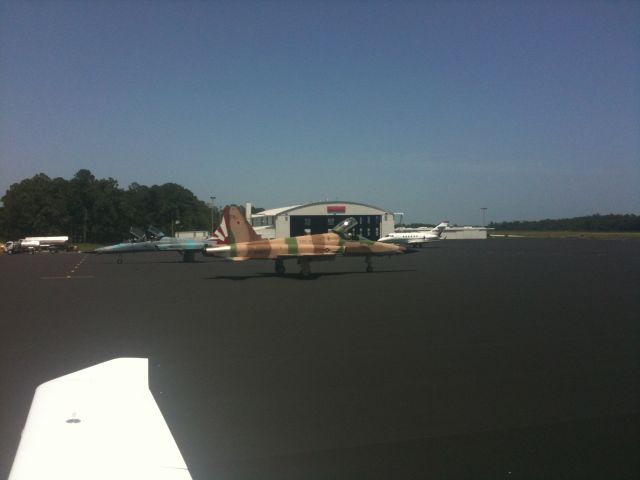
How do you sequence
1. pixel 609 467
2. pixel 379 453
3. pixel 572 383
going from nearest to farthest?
pixel 609 467
pixel 379 453
pixel 572 383

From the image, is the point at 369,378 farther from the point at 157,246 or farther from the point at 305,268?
the point at 157,246

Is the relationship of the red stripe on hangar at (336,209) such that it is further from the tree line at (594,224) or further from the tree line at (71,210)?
the tree line at (594,224)

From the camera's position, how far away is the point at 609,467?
425 centimetres

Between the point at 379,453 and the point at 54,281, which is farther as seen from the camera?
the point at 54,281

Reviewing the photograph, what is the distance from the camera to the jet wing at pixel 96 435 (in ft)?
7.98

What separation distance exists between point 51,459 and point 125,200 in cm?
11210

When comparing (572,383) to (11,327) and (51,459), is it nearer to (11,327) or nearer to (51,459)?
(51,459)

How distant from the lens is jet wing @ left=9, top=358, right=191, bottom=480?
243 centimetres

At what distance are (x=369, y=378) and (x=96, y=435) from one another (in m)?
4.67

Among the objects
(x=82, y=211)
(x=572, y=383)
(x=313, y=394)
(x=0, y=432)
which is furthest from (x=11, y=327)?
(x=82, y=211)

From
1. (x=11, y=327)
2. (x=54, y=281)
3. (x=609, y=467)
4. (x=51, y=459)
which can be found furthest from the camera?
(x=54, y=281)

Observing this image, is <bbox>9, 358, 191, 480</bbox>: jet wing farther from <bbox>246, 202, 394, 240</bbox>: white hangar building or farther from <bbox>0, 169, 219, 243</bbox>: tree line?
<bbox>0, 169, 219, 243</bbox>: tree line

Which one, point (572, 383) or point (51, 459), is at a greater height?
point (51, 459)

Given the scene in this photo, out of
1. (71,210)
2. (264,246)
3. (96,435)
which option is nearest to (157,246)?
(264,246)
